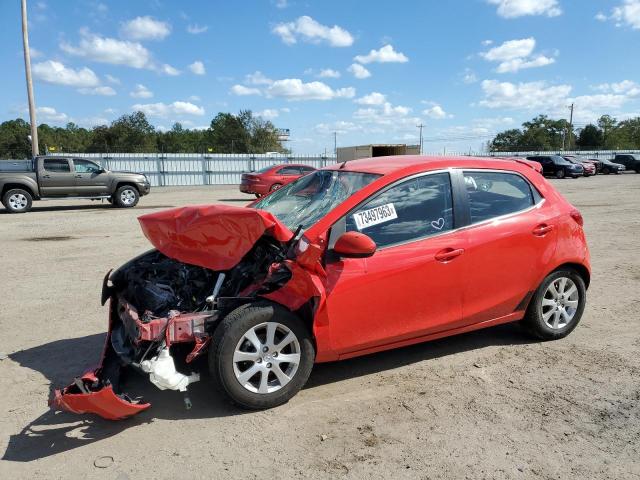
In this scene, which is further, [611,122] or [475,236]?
[611,122]

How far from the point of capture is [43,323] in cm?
517

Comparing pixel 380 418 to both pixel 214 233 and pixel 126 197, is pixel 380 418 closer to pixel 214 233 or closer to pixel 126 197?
pixel 214 233

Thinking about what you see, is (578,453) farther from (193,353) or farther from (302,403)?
(193,353)

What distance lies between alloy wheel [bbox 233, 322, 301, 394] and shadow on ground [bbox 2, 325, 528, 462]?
26cm

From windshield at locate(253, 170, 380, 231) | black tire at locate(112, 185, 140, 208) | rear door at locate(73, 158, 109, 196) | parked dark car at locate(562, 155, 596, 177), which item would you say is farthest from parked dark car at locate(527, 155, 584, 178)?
windshield at locate(253, 170, 380, 231)

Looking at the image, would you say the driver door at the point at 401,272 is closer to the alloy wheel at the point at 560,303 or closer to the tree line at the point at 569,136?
the alloy wheel at the point at 560,303

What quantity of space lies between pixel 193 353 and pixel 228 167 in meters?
31.8

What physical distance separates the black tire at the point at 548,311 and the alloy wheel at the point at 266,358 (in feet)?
7.48

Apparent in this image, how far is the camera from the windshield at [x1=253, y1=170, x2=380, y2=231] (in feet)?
12.7

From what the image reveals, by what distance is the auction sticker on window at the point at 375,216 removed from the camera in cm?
364

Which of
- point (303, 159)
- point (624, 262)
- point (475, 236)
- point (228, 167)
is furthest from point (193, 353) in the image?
point (303, 159)

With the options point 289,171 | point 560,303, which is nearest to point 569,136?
point 289,171

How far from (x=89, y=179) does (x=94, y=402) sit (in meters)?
15.1

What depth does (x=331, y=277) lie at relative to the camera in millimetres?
3393
